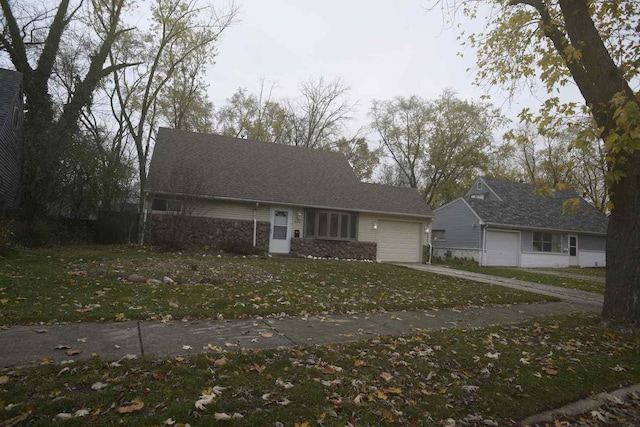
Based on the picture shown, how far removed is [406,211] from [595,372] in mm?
16165

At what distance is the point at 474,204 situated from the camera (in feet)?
81.9

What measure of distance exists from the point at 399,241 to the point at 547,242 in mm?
11146

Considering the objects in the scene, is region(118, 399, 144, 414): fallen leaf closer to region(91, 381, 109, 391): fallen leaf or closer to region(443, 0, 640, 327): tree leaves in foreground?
region(91, 381, 109, 391): fallen leaf

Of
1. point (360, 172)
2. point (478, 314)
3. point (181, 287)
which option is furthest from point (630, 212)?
point (360, 172)

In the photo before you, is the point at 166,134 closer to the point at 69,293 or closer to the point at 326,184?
the point at 326,184

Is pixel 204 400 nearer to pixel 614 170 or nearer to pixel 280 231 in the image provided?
pixel 614 170

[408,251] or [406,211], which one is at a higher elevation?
[406,211]

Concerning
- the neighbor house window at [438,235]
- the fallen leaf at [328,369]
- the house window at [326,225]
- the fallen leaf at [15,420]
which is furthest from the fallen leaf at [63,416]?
the neighbor house window at [438,235]

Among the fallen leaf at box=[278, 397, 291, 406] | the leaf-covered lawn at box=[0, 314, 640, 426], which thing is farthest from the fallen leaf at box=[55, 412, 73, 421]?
the fallen leaf at box=[278, 397, 291, 406]

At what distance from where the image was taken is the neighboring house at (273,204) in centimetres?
1652

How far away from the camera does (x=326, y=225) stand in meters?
19.1

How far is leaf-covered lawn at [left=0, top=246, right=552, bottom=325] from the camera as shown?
6.12m

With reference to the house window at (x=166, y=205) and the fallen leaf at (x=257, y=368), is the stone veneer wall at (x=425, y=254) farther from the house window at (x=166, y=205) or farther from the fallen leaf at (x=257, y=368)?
the fallen leaf at (x=257, y=368)

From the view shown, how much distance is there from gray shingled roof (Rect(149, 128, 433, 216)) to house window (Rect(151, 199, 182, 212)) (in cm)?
47
